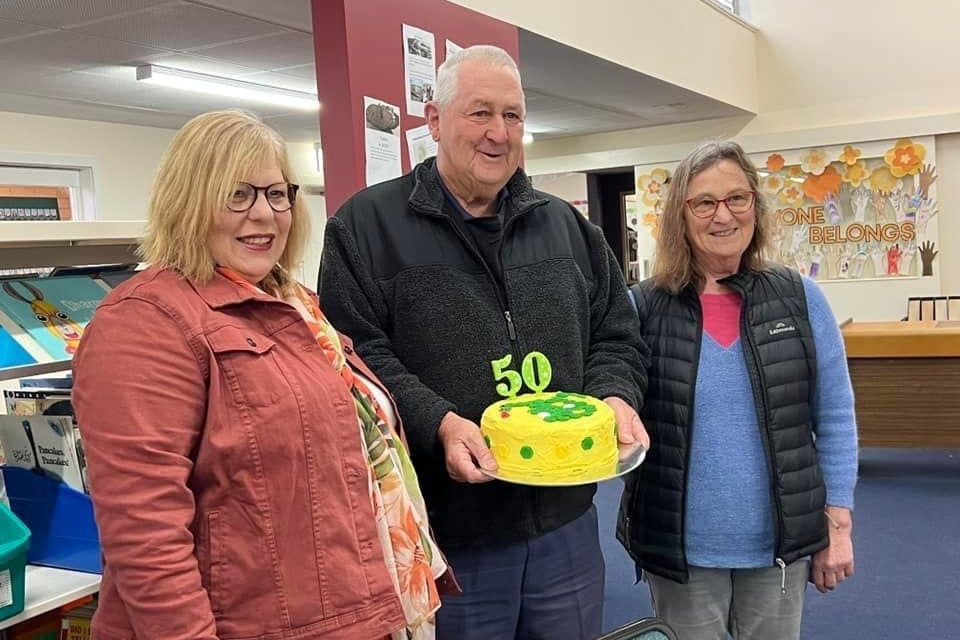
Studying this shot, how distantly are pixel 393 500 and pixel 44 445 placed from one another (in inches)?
35.2

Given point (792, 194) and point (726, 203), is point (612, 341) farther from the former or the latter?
point (792, 194)

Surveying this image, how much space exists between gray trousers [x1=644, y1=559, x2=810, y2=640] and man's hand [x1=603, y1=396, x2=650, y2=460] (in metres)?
0.34

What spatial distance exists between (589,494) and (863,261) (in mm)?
6595

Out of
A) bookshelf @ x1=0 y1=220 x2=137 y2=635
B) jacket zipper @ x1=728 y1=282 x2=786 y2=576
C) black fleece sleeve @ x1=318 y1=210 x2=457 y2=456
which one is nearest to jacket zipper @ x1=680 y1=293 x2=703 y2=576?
jacket zipper @ x1=728 y1=282 x2=786 y2=576

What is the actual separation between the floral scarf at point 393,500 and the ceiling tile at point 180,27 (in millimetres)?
2988

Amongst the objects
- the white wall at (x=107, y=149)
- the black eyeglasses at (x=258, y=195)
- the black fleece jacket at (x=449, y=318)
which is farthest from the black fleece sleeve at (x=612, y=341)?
the white wall at (x=107, y=149)

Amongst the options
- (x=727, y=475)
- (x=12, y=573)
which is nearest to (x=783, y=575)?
(x=727, y=475)

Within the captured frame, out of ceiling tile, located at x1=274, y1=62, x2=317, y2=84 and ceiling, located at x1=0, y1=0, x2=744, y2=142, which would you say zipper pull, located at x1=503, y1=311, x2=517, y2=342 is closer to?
ceiling, located at x1=0, y1=0, x2=744, y2=142

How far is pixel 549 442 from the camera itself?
1.46m

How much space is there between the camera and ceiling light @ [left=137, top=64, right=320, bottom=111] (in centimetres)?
498

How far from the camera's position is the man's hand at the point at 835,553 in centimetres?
177

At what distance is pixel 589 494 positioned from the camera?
66.7 inches

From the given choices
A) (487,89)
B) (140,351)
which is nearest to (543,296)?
(487,89)

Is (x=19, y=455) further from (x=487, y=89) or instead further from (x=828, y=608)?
(x=828, y=608)
